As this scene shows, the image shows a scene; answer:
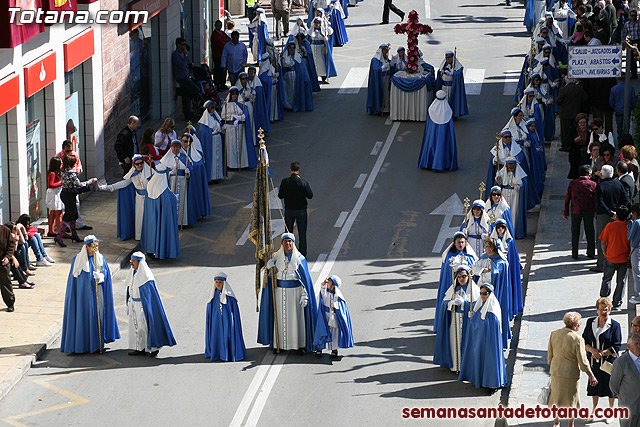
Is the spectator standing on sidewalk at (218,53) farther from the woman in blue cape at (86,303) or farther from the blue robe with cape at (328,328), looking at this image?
the blue robe with cape at (328,328)

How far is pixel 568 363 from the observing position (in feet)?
46.1

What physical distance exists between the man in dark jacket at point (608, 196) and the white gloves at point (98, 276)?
26.1 ft

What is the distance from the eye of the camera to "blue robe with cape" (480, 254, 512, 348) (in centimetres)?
1742

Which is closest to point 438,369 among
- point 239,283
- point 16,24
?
point 239,283

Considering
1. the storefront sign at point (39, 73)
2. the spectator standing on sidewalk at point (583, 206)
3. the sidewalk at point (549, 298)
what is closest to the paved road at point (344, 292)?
the sidewalk at point (549, 298)

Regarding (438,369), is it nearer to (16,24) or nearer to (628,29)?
(16,24)

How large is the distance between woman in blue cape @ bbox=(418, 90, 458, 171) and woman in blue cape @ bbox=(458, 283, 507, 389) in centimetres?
1014

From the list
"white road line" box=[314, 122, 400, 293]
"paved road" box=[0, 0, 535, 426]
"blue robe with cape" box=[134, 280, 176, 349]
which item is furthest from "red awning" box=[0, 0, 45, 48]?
"white road line" box=[314, 122, 400, 293]

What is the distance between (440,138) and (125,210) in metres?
7.29

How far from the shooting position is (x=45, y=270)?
2039 cm

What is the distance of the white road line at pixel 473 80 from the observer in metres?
33.2

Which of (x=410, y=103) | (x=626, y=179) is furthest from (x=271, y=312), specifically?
(x=410, y=103)

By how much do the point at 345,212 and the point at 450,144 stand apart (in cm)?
343

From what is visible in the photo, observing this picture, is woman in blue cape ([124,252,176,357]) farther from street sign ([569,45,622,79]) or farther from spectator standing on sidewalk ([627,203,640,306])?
street sign ([569,45,622,79])
